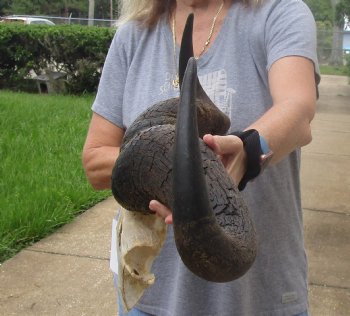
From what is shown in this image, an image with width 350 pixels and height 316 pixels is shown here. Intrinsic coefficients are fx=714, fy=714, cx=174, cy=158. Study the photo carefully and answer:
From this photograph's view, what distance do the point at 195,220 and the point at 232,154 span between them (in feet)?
1.29

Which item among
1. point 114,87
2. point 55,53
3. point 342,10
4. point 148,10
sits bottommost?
point 342,10

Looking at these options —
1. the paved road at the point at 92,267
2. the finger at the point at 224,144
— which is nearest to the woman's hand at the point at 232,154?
the finger at the point at 224,144

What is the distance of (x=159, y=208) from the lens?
4.61 ft

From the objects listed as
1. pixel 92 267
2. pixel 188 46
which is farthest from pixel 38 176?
pixel 188 46

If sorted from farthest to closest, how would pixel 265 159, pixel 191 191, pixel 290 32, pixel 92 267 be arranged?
1. pixel 92 267
2. pixel 290 32
3. pixel 265 159
4. pixel 191 191

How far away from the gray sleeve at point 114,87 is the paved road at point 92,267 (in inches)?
88.7

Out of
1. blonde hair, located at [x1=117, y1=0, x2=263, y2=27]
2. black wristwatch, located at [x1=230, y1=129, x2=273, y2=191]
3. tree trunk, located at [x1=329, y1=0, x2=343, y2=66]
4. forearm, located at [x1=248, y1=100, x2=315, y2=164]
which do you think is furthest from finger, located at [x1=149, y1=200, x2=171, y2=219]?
tree trunk, located at [x1=329, y1=0, x2=343, y2=66]

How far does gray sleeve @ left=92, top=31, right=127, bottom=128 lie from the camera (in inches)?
90.9

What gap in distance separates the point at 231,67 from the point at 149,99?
0.90 feet

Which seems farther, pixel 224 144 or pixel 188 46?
pixel 188 46

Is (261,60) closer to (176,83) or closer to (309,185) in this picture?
(176,83)

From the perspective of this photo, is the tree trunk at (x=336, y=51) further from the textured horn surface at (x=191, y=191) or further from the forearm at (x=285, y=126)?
the textured horn surface at (x=191, y=191)

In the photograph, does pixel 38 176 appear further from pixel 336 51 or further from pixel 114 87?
pixel 336 51

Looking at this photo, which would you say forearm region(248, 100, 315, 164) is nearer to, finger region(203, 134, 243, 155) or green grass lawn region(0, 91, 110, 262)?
finger region(203, 134, 243, 155)
